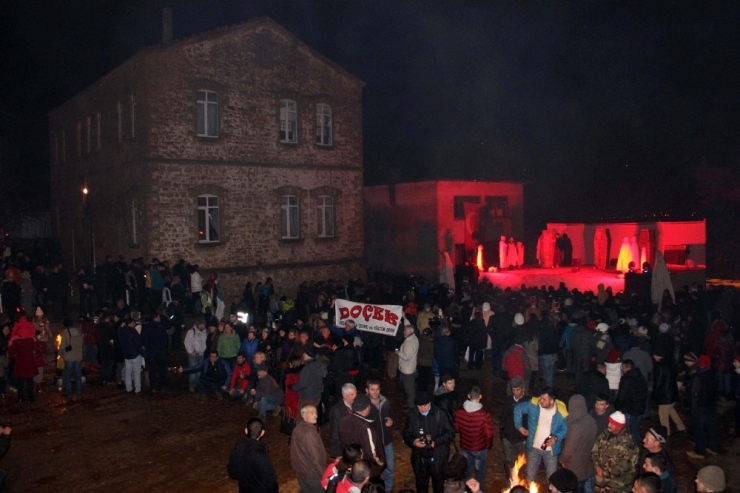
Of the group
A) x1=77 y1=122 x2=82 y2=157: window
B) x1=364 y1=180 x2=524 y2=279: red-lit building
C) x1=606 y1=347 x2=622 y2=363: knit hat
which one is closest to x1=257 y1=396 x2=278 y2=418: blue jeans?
x1=606 y1=347 x2=622 y2=363: knit hat

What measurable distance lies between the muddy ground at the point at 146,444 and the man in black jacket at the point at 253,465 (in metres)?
2.29

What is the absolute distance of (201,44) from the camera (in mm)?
22891

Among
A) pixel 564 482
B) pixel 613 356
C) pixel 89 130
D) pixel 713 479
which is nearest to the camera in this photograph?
pixel 713 479

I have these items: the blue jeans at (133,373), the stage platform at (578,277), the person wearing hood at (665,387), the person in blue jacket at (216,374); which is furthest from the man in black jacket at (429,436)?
the stage platform at (578,277)

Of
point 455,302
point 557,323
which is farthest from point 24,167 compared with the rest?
point 557,323

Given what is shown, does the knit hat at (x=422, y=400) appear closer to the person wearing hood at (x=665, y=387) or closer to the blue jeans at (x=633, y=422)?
the blue jeans at (x=633, y=422)

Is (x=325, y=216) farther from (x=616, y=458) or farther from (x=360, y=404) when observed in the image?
(x=616, y=458)

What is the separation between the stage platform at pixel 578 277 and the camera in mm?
22891

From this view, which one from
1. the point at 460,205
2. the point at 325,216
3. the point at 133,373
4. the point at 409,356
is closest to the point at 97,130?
the point at 325,216

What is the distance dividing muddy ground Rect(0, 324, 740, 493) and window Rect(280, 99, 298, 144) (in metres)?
14.4

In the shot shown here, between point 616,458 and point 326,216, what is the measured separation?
21.2 meters

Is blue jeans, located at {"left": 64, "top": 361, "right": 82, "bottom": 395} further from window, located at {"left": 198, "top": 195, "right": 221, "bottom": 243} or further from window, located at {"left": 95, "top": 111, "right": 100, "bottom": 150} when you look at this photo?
window, located at {"left": 95, "top": 111, "right": 100, "bottom": 150}

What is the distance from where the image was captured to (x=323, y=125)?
2683 cm

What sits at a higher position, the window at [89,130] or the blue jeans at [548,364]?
the window at [89,130]
